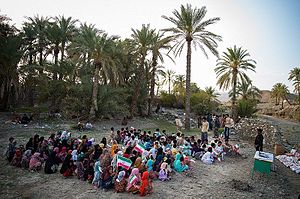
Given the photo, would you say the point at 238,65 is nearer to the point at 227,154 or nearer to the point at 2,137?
the point at 227,154

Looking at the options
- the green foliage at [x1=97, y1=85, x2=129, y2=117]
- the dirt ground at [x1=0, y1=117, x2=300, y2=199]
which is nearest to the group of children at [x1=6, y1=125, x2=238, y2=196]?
the dirt ground at [x1=0, y1=117, x2=300, y2=199]

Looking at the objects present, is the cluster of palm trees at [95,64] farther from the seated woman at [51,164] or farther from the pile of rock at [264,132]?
the seated woman at [51,164]

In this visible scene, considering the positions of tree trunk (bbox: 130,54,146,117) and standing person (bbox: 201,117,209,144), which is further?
tree trunk (bbox: 130,54,146,117)

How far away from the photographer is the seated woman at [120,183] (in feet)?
30.6

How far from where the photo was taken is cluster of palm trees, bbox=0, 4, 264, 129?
26125mm

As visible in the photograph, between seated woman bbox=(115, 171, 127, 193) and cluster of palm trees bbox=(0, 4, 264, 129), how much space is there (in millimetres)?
16947

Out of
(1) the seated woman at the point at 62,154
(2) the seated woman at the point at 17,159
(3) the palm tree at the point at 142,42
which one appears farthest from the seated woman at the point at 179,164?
(3) the palm tree at the point at 142,42

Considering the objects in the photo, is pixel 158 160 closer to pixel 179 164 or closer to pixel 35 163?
pixel 179 164

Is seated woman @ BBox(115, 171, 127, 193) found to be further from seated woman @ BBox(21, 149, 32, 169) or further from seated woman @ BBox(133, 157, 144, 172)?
seated woman @ BBox(21, 149, 32, 169)

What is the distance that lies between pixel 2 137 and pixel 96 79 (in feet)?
35.6

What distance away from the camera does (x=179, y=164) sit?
40.1 ft

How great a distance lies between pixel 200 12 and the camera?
→ 84.7ft

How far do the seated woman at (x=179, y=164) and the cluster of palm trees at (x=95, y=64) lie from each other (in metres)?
14.7

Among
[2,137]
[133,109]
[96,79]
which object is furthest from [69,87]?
[2,137]
